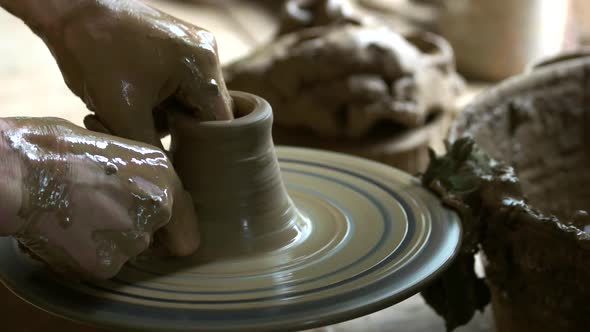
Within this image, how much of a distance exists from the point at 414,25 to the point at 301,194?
11.4ft

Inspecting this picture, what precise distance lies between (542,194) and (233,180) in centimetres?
103

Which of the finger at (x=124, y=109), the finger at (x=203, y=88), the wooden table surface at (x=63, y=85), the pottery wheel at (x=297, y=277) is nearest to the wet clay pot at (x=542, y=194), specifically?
the pottery wheel at (x=297, y=277)

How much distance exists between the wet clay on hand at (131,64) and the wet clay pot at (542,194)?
0.55 m

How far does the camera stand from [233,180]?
1.26m

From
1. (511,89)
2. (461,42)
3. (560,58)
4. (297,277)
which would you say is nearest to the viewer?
(297,277)

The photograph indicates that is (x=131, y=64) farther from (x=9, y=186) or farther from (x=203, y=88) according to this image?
(x=9, y=186)

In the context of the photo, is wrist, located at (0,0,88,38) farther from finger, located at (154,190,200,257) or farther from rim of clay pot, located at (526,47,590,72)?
rim of clay pot, located at (526,47,590,72)

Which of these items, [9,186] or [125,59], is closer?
[9,186]

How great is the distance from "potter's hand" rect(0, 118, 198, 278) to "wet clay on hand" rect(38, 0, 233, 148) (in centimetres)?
9

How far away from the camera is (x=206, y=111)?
125cm

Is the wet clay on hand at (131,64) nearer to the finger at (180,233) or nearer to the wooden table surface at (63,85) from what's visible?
the finger at (180,233)

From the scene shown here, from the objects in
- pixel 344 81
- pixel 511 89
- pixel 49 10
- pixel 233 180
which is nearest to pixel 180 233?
pixel 233 180

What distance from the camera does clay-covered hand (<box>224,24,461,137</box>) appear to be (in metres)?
2.82

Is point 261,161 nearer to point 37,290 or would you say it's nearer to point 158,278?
point 158,278
